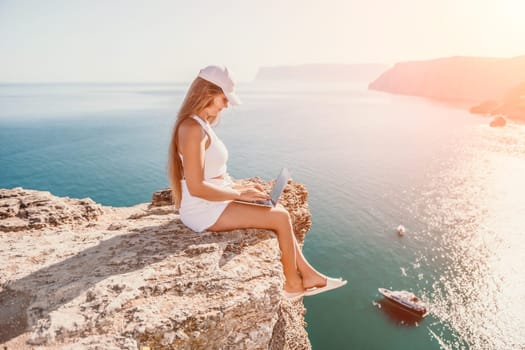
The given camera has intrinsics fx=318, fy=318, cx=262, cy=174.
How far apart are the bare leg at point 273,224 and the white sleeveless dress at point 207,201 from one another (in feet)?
0.51

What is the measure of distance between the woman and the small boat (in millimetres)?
27655

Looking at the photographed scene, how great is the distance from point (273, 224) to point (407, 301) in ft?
93.8

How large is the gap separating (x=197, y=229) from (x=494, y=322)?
112 feet

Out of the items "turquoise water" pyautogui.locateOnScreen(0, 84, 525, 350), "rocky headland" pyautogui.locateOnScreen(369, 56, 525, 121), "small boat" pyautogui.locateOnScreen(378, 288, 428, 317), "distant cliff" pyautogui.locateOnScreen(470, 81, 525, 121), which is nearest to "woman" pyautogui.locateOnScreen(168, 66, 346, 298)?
"turquoise water" pyautogui.locateOnScreen(0, 84, 525, 350)

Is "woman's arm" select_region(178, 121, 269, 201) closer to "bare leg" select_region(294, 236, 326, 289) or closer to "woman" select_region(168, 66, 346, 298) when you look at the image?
Result: "woman" select_region(168, 66, 346, 298)

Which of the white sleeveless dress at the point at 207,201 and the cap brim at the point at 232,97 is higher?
the cap brim at the point at 232,97

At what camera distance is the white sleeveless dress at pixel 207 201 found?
520cm

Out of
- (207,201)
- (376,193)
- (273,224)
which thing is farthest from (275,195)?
(376,193)

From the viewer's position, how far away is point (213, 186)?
5055 millimetres

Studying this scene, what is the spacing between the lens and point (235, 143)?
72.8m

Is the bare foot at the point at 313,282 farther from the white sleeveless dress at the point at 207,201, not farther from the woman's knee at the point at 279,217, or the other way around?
the white sleeveless dress at the point at 207,201

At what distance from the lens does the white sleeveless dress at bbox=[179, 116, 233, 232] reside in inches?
205

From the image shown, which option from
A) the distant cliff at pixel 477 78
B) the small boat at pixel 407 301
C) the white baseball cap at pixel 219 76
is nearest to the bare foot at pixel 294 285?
the white baseball cap at pixel 219 76

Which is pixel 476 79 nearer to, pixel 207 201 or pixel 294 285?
pixel 294 285
